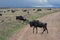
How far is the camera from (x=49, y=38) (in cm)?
2159

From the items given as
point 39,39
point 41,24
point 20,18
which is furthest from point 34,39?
point 20,18

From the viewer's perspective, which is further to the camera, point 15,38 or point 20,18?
point 20,18

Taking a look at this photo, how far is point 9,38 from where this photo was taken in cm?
2238

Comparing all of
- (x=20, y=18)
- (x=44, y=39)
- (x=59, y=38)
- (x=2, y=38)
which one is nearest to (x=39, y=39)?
(x=44, y=39)

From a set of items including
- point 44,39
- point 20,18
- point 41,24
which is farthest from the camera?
point 20,18

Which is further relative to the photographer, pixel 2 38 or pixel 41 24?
pixel 41 24

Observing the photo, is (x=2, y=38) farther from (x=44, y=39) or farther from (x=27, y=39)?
(x=44, y=39)

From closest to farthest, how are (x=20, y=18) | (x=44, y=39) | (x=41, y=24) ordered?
1. (x=44, y=39)
2. (x=41, y=24)
3. (x=20, y=18)

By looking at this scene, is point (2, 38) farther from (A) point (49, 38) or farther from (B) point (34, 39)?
(A) point (49, 38)

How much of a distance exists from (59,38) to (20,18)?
21887mm

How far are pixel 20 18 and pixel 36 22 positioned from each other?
695 inches

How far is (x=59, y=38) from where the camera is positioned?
21172 millimetres

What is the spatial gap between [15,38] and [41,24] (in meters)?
3.87

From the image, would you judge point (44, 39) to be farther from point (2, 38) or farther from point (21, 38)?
point (2, 38)
